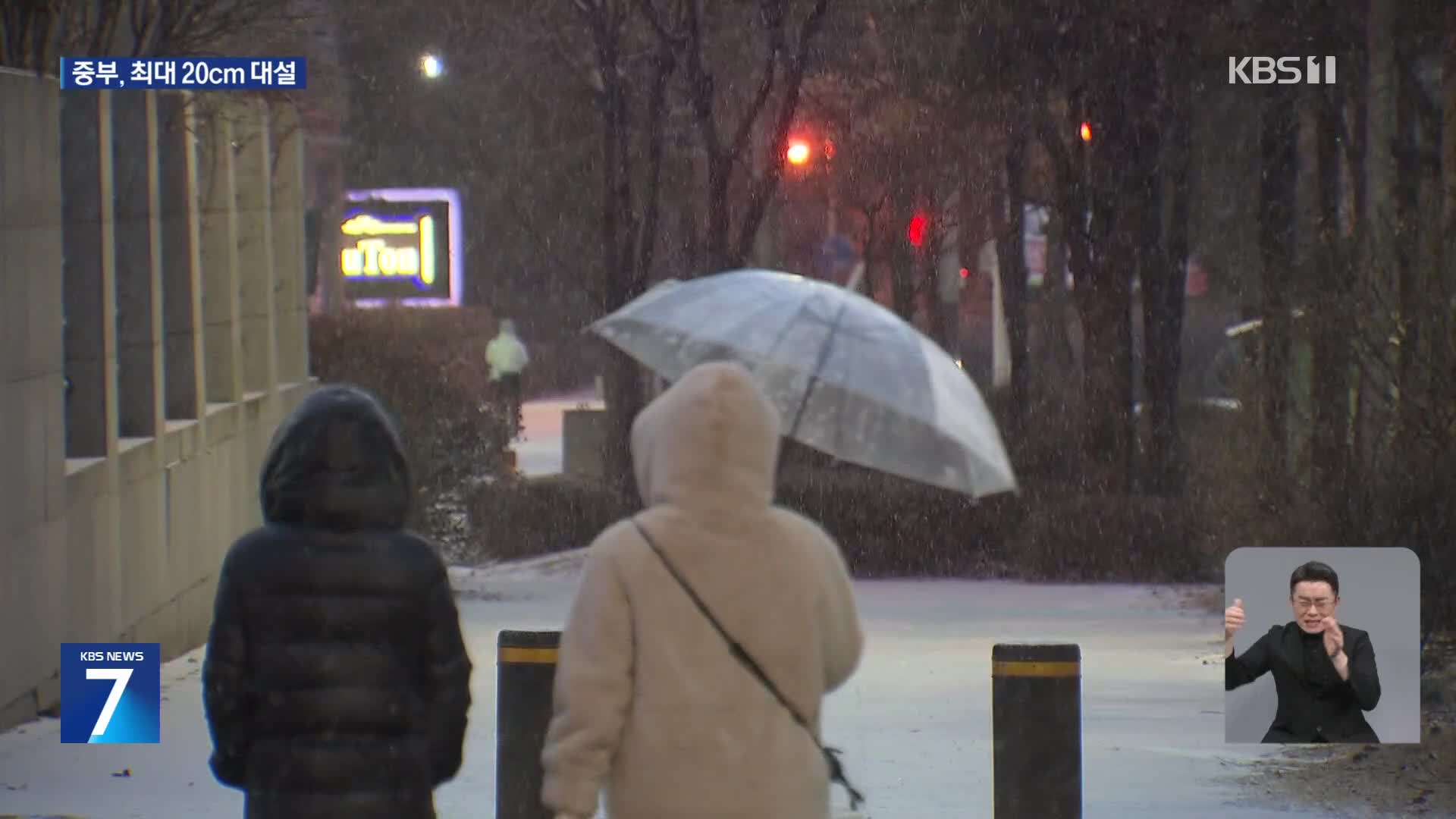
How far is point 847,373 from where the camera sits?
22.2 ft

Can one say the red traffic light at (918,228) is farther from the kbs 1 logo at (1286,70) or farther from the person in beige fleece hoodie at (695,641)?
the person in beige fleece hoodie at (695,641)

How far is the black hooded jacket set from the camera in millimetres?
4660

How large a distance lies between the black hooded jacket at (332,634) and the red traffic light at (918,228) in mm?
23895

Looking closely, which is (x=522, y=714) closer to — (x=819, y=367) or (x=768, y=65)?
(x=819, y=367)

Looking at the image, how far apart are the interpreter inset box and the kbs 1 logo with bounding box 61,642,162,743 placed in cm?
507

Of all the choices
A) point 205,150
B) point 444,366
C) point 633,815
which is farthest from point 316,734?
point 444,366

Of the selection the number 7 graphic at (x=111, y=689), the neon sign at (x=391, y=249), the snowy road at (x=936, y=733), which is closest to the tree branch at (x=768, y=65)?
the neon sign at (x=391, y=249)

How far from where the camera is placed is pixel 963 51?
77.6 ft

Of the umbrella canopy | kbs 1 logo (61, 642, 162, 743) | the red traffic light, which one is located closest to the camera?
the umbrella canopy

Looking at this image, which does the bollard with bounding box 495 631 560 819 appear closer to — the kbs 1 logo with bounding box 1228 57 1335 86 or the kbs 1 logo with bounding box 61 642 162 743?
the kbs 1 logo with bounding box 61 642 162 743

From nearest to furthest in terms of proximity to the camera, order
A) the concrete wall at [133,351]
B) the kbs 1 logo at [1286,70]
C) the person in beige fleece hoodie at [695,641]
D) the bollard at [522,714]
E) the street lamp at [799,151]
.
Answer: the person in beige fleece hoodie at [695,641], the bollard at [522,714], the concrete wall at [133,351], the kbs 1 logo at [1286,70], the street lamp at [799,151]

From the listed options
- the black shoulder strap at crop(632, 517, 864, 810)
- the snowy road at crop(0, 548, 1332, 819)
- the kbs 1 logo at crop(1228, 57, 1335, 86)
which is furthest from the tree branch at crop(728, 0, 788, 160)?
the black shoulder strap at crop(632, 517, 864, 810)

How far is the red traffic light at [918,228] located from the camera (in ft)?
93.2

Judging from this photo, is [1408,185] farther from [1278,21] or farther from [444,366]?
[444,366]
